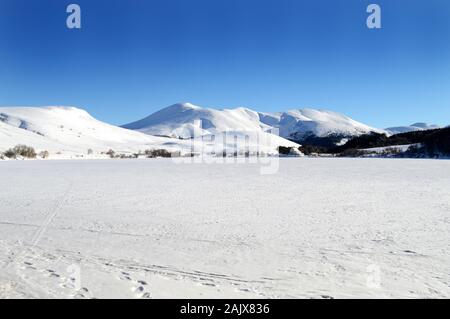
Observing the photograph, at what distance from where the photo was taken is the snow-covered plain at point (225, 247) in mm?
3861

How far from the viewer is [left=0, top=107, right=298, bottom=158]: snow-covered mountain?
55644 mm

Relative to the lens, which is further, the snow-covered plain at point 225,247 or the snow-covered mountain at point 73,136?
the snow-covered mountain at point 73,136

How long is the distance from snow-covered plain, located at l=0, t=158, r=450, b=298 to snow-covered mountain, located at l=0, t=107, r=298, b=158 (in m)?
42.2

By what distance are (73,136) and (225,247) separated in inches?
2841

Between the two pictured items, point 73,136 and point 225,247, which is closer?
point 225,247

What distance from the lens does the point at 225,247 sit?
532cm

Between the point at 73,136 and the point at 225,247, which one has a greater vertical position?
the point at 73,136

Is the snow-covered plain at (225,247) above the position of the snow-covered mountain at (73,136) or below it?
below

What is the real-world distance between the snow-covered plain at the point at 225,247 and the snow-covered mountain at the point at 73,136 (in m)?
42.2

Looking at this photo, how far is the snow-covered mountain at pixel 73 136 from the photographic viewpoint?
5564 cm

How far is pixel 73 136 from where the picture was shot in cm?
7269
